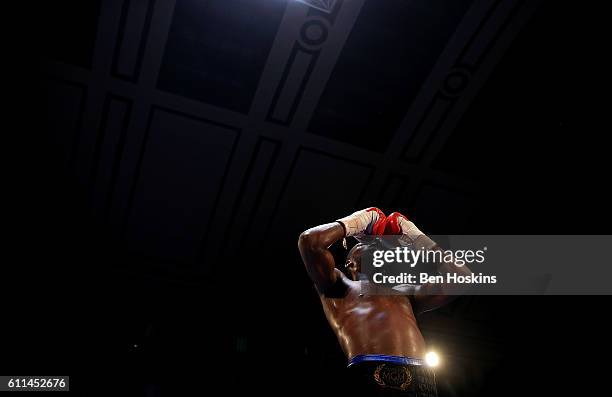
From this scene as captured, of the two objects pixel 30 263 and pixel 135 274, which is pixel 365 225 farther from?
pixel 30 263

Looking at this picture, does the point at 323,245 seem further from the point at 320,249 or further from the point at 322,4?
the point at 322,4

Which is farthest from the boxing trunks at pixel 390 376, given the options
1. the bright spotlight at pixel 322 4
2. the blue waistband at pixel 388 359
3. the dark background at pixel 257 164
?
the bright spotlight at pixel 322 4

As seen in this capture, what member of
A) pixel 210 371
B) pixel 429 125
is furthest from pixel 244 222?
pixel 429 125

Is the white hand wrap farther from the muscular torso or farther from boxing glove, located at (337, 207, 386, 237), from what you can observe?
the muscular torso

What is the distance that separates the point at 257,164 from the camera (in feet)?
18.0

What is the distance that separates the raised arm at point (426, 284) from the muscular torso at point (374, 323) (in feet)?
0.36

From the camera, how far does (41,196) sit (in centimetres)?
535

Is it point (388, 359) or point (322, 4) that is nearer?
point (388, 359)

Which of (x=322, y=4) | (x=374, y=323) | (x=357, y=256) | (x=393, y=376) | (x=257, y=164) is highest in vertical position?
(x=322, y=4)

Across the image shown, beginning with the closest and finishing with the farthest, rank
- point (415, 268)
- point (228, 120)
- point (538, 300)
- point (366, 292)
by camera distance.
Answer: point (366, 292)
point (415, 268)
point (228, 120)
point (538, 300)

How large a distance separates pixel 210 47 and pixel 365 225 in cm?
344

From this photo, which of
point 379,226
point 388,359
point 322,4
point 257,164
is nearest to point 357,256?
point 379,226

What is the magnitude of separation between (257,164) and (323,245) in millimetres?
3754

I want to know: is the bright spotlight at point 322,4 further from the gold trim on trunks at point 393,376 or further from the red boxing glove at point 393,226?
the gold trim on trunks at point 393,376
